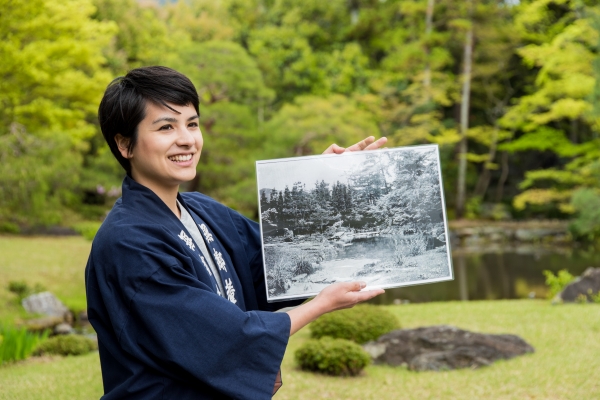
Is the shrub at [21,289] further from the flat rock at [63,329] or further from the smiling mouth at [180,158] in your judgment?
the smiling mouth at [180,158]

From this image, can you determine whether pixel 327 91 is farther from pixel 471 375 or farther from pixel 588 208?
pixel 471 375

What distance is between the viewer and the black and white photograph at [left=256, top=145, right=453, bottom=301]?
1769mm

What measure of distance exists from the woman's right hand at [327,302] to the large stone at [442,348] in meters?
3.42

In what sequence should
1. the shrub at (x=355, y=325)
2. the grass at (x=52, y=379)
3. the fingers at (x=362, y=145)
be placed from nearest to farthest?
the fingers at (x=362, y=145) < the grass at (x=52, y=379) < the shrub at (x=355, y=325)

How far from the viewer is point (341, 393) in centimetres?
424

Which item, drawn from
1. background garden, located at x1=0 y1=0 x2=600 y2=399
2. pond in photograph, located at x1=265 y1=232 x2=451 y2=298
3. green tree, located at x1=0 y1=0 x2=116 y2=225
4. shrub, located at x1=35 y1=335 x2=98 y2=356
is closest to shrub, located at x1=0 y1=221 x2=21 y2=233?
background garden, located at x1=0 y1=0 x2=600 y2=399

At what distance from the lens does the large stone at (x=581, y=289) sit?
758 cm

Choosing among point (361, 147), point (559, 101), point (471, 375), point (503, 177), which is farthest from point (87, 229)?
point (361, 147)

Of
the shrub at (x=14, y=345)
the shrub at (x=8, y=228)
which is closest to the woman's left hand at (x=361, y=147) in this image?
the shrub at (x=14, y=345)

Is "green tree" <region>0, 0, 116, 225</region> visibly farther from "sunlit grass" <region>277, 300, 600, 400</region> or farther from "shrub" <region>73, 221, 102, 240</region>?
"sunlit grass" <region>277, 300, 600, 400</region>

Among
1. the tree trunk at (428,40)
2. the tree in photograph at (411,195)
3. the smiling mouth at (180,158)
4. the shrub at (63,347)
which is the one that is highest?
the tree trunk at (428,40)

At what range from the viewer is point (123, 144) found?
1.65 metres

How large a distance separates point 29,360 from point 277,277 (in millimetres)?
4400

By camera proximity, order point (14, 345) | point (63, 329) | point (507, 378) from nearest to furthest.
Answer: point (507, 378)
point (14, 345)
point (63, 329)
